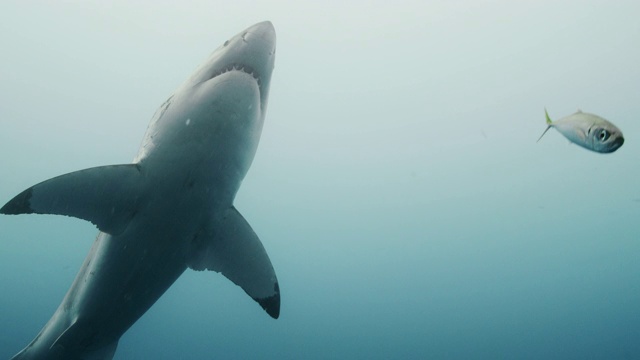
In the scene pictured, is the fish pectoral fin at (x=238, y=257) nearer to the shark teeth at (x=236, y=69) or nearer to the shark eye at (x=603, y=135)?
the shark teeth at (x=236, y=69)

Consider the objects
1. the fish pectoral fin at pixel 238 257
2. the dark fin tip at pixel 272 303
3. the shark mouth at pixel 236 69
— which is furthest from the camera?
the dark fin tip at pixel 272 303

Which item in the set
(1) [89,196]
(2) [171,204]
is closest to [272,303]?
(2) [171,204]

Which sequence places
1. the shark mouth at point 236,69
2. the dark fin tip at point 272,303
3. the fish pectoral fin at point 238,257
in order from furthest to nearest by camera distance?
the dark fin tip at point 272,303 < the fish pectoral fin at point 238,257 < the shark mouth at point 236,69

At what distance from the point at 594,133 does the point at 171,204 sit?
3518 millimetres

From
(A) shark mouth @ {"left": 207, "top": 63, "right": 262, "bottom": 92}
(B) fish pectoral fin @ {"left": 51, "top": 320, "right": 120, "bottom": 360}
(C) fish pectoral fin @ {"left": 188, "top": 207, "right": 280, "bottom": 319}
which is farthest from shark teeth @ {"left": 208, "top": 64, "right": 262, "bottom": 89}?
(B) fish pectoral fin @ {"left": 51, "top": 320, "right": 120, "bottom": 360}

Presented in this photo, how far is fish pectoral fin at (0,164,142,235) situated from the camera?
2.74 m

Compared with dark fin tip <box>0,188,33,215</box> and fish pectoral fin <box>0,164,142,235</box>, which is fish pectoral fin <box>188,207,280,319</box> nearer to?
fish pectoral fin <box>0,164,142,235</box>

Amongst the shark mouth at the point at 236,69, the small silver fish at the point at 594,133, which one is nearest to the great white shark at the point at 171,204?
the shark mouth at the point at 236,69

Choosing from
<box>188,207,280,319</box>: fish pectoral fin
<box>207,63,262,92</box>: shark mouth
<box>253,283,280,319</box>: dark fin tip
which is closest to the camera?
<box>207,63,262,92</box>: shark mouth

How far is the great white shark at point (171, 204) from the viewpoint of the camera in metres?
2.67

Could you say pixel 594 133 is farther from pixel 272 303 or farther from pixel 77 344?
pixel 77 344

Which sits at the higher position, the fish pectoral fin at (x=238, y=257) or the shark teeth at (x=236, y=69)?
the shark teeth at (x=236, y=69)

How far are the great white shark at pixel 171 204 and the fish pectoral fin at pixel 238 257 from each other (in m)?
0.01

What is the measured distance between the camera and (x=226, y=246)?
3605 mm
